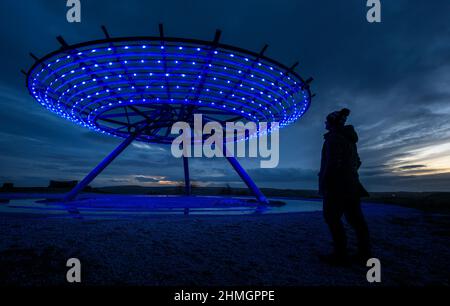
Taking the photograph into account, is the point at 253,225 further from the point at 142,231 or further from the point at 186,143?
the point at 186,143

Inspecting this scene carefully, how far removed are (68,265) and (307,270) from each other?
3.27 m

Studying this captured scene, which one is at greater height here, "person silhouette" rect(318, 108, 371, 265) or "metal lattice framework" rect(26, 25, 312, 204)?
"metal lattice framework" rect(26, 25, 312, 204)

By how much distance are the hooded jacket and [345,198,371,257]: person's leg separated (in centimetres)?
17

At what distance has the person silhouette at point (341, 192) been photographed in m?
3.82

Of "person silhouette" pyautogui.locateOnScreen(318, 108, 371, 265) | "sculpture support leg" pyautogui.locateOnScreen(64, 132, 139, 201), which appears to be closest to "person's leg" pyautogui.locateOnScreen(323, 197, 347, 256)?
"person silhouette" pyautogui.locateOnScreen(318, 108, 371, 265)

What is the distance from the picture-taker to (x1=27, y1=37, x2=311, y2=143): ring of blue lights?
9.77 metres

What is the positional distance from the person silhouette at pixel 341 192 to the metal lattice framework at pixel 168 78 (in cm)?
708

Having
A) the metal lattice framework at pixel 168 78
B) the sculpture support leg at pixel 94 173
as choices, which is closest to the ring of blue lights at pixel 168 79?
the metal lattice framework at pixel 168 78

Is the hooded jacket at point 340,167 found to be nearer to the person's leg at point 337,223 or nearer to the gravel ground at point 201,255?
the person's leg at point 337,223

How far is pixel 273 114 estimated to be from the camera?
15.6m

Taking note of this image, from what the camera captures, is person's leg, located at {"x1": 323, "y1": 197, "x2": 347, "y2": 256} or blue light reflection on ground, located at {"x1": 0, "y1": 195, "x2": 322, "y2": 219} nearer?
person's leg, located at {"x1": 323, "y1": 197, "x2": 347, "y2": 256}

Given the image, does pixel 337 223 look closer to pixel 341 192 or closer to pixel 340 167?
pixel 341 192

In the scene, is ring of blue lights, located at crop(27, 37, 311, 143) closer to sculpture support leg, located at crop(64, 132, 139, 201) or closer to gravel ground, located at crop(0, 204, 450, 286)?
sculpture support leg, located at crop(64, 132, 139, 201)

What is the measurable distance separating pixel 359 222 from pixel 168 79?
975 centimetres
